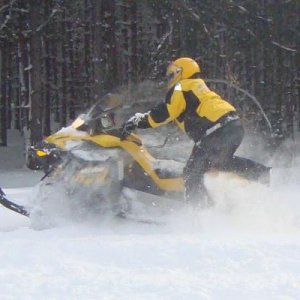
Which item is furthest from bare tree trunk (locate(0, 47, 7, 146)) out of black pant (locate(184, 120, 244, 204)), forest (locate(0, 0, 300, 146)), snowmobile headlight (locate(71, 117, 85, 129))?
black pant (locate(184, 120, 244, 204))

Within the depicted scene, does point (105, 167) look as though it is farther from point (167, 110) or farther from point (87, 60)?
point (87, 60)

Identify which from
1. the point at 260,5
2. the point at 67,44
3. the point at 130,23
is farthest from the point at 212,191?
the point at 67,44

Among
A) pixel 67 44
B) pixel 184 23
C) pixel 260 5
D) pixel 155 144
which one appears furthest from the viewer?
pixel 67 44

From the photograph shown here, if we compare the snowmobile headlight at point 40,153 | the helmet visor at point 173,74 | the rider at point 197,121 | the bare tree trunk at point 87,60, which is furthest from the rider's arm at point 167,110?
the bare tree trunk at point 87,60

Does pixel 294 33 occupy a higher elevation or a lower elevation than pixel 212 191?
higher

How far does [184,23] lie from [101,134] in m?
14.7

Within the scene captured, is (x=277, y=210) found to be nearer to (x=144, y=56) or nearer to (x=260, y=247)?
(x=260, y=247)

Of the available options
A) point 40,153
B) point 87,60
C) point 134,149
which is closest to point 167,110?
point 134,149

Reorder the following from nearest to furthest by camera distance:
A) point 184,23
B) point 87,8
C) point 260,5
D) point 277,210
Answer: point 277,210, point 184,23, point 260,5, point 87,8

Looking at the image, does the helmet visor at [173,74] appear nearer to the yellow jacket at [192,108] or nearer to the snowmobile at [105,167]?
the yellow jacket at [192,108]

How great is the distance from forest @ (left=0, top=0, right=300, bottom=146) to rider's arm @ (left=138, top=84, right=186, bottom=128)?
8.02 metres

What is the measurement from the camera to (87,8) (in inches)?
1002

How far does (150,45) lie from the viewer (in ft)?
77.7

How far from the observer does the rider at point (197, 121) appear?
21.6 ft
